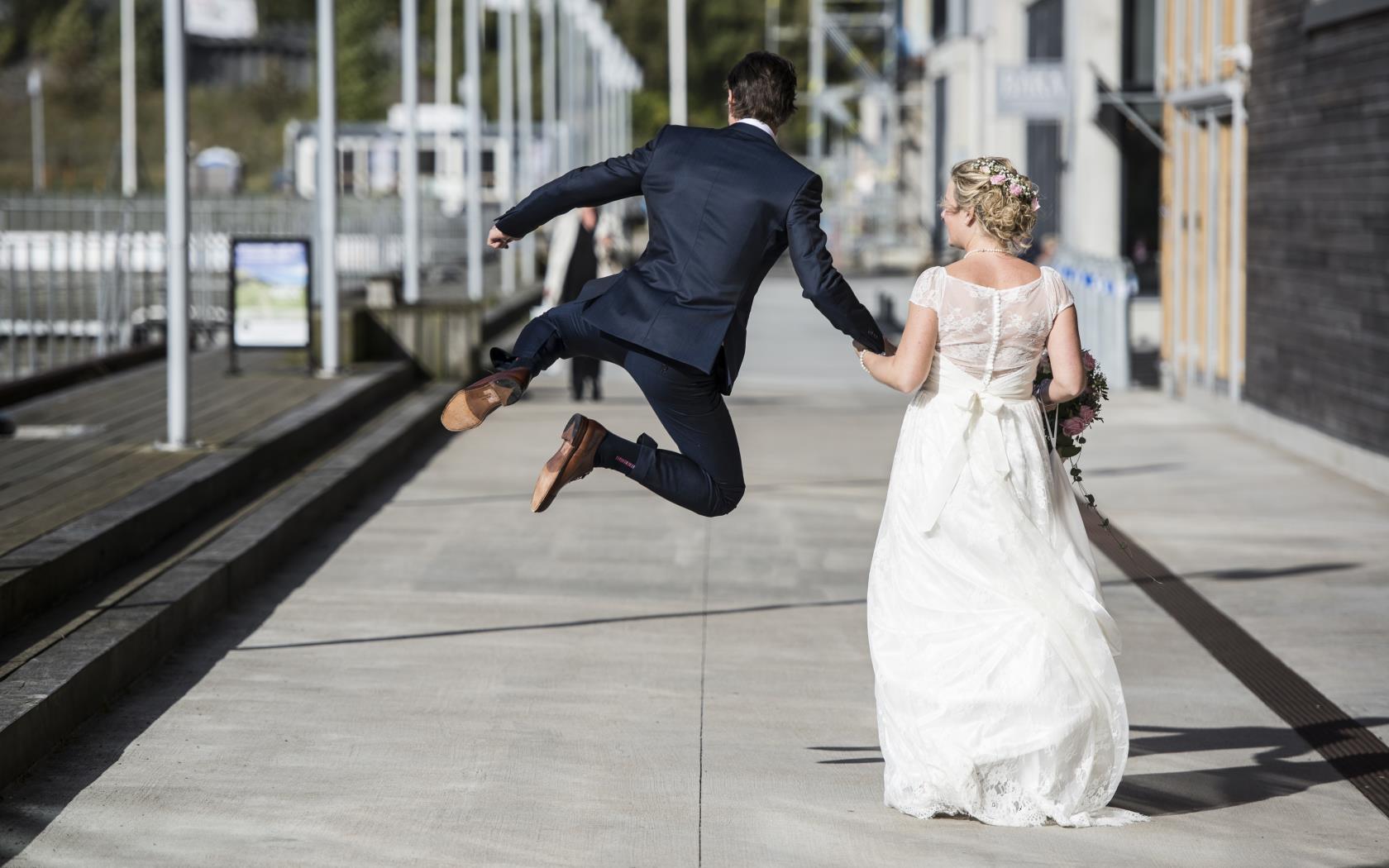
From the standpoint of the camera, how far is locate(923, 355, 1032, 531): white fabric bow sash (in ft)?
18.6

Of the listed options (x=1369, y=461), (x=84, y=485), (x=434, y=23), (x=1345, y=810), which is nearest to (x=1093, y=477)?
(x=1369, y=461)

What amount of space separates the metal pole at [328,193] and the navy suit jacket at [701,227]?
36.9ft

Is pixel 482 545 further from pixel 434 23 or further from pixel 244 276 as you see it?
pixel 434 23

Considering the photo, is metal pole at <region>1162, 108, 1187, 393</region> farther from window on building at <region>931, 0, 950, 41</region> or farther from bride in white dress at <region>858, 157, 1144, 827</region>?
window on building at <region>931, 0, 950, 41</region>

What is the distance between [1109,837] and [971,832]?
37 cm

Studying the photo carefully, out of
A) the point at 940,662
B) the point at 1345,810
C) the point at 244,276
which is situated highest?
the point at 244,276

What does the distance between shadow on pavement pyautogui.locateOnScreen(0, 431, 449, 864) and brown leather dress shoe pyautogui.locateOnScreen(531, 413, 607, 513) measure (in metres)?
1.56

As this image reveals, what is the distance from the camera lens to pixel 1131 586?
9.63m

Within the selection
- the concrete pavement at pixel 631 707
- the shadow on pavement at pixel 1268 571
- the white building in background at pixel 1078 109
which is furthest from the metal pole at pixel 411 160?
the shadow on pavement at pixel 1268 571

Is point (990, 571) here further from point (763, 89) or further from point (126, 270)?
point (126, 270)

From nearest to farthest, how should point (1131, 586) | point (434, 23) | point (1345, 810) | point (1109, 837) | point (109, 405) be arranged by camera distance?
1. point (1109, 837)
2. point (1345, 810)
3. point (1131, 586)
4. point (109, 405)
5. point (434, 23)

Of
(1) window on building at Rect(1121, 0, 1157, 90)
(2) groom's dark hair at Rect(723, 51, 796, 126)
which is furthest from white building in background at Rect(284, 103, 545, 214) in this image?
(2) groom's dark hair at Rect(723, 51, 796, 126)

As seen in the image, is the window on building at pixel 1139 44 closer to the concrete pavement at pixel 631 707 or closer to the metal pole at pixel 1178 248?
the metal pole at pixel 1178 248

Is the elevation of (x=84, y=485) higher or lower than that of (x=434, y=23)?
lower
